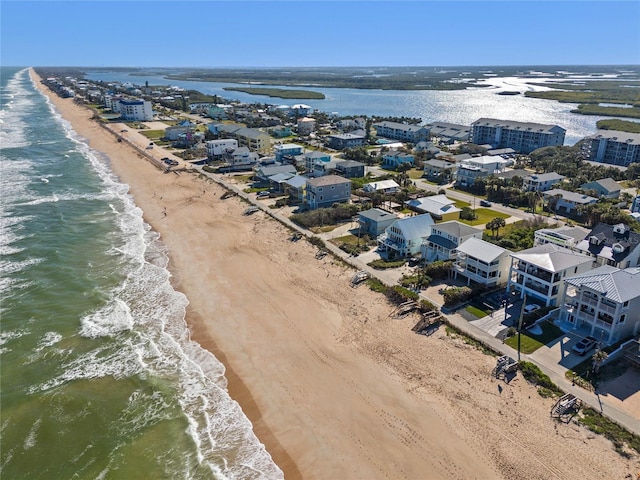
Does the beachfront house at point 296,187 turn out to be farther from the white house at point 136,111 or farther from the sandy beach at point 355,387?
the white house at point 136,111

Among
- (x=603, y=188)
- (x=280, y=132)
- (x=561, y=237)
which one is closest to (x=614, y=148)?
(x=603, y=188)

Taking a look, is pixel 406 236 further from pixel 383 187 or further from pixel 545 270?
pixel 383 187

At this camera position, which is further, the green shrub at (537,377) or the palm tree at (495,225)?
the palm tree at (495,225)

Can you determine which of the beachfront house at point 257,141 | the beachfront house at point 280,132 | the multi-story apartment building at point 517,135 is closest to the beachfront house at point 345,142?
the beachfront house at point 257,141

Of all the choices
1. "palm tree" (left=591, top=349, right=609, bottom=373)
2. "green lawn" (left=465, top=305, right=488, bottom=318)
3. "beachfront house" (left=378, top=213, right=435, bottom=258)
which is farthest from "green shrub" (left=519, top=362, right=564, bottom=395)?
"beachfront house" (left=378, top=213, right=435, bottom=258)

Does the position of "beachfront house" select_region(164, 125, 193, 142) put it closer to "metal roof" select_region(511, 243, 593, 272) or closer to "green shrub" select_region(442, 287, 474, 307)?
"green shrub" select_region(442, 287, 474, 307)
